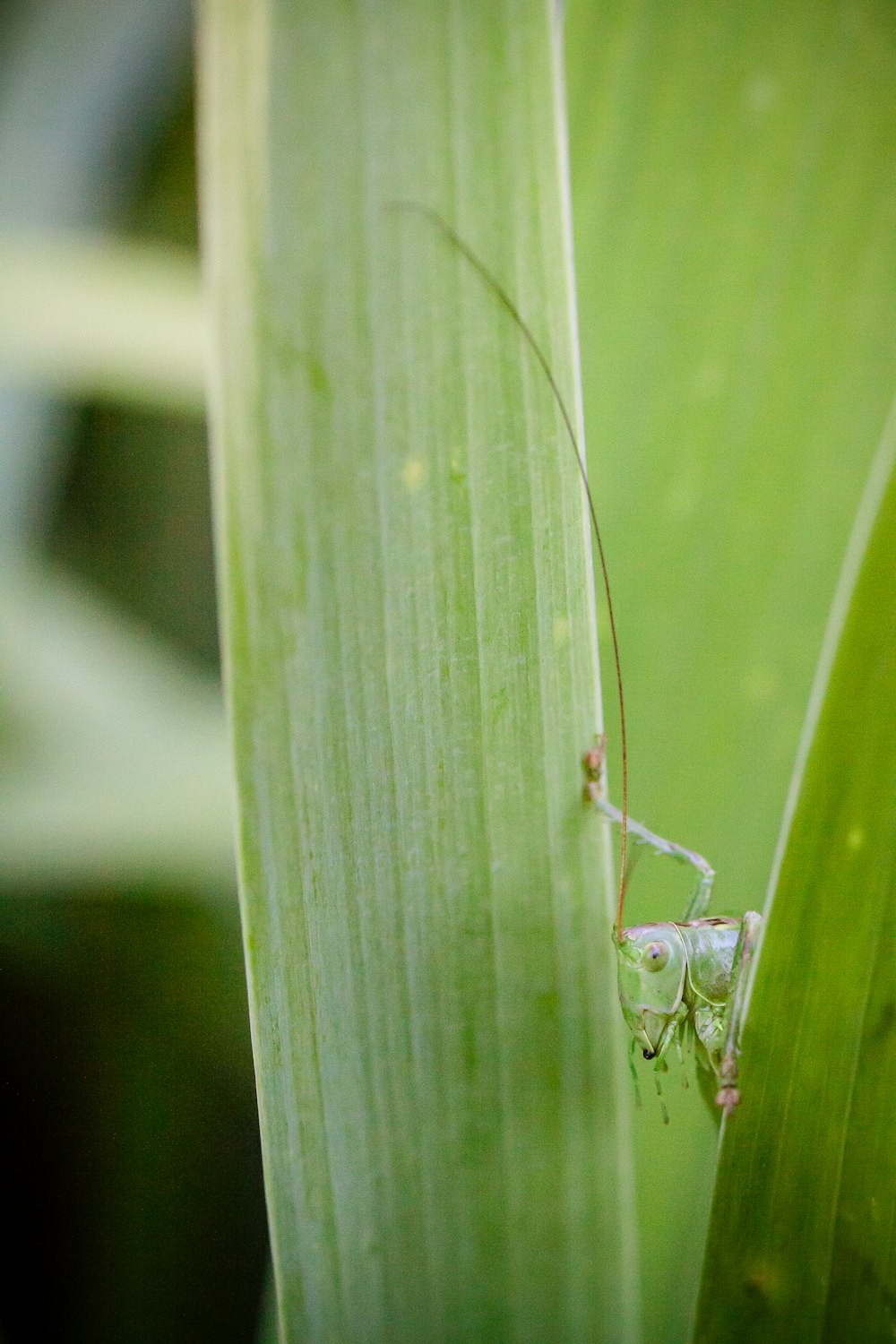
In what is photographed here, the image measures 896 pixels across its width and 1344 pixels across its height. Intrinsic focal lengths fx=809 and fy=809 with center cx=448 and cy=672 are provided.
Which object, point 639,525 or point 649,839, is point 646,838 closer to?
point 649,839

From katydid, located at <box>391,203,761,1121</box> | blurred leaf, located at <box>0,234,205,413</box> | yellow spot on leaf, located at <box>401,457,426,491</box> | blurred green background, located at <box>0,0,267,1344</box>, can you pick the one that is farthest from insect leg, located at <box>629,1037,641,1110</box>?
blurred leaf, located at <box>0,234,205,413</box>

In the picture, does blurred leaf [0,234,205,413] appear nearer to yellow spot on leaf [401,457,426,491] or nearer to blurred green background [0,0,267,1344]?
blurred green background [0,0,267,1344]

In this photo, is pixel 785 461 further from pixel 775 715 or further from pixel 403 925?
pixel 403 925

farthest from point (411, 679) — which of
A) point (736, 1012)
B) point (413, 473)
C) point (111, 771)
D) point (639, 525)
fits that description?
point (111, 771)

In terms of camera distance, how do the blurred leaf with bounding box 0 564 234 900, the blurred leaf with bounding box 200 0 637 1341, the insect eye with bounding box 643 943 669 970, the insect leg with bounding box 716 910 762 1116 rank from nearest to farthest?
the blurred leaf with bounding box 200 0 637 1341 → the insect leg with bounding box 716 910 762 1116 → the insect eye with bounding box 643 943 669 970 → the blurred leaf with bounding box 0 564 234 900

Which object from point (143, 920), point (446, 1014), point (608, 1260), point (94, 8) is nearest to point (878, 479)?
point (446, 1014)
